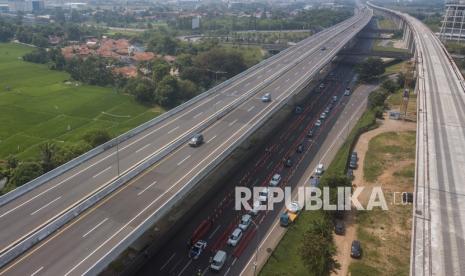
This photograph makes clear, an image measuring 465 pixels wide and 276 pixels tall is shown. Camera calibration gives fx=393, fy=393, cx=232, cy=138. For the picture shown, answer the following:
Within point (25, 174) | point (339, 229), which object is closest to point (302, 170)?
point (339, 229)

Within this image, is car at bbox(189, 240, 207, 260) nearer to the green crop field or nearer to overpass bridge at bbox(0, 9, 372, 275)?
overpass bridge at bbox(0, 9, 372, 275)

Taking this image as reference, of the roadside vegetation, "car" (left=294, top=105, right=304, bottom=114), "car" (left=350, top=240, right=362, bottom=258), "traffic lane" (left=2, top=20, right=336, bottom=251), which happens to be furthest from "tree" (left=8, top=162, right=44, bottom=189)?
"car" (left=294, top=105, right=304, bottom=114)

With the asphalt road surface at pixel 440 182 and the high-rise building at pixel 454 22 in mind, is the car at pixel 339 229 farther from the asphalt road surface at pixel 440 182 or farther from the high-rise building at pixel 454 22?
the high-rise building at pixel 454 22

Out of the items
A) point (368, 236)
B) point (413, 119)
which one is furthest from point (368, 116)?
point (368, 236)

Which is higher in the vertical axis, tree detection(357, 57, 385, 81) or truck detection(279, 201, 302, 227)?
tree detection(357, 57, 385, 81)

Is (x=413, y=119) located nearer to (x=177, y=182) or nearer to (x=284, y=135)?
(x=284, y=135)

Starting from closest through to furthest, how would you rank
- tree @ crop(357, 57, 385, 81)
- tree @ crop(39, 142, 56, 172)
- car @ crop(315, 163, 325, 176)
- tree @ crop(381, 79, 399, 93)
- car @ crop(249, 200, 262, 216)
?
car @ crop(249, 200, 262, 216), tree @ crop(39, 142, 56, 172), car @ crop(315, 163, 325, 176), tree @ crop(381, 79, 399, 93), tree @ crop(357, 57, 385, 81)

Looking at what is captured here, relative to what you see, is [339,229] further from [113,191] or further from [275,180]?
[113,191]
